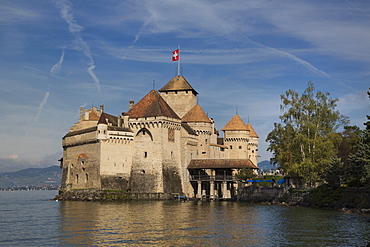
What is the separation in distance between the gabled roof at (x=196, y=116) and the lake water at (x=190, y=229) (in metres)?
33.6

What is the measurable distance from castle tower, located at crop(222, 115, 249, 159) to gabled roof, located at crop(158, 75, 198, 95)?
9444mm

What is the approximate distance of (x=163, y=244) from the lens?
2711 centimetres

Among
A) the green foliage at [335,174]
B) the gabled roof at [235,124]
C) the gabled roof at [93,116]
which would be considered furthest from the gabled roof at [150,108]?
the green foliage at [335,174]

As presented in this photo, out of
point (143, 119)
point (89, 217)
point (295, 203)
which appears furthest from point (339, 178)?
point (143, 119)

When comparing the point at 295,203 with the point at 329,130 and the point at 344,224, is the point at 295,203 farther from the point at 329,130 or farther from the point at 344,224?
the point at 344,224

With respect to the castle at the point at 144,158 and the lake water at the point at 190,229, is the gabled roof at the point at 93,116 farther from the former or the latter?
the lake water at the point at 190,229

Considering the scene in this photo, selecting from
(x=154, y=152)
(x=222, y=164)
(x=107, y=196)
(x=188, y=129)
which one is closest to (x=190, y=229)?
(x=107, y=196)

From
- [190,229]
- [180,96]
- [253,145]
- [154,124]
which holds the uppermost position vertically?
[180,96]

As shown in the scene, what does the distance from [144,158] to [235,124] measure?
25.0 m

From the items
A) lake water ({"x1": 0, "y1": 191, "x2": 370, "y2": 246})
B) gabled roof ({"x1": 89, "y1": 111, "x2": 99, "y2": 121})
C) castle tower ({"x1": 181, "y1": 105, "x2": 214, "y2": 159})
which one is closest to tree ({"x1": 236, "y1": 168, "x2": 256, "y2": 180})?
castle tower ({"x1": 181, "y1": 105, "x2": 214, "y2": 159})

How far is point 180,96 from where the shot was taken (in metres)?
81.1

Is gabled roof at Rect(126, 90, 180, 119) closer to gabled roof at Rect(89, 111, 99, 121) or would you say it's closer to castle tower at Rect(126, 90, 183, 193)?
castle tower at Rect(126, 90, 183, 193)

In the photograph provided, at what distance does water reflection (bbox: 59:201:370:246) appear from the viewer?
28.0m

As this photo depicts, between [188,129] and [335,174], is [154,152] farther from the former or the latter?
[335,174]
